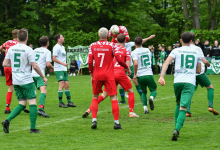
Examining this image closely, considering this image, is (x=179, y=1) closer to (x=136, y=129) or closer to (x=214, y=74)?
(x=214, y=74)

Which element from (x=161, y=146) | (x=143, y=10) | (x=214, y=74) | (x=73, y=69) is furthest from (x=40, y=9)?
(x=161, y=146)

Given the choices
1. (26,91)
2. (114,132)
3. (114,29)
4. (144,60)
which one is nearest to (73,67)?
(114,29)

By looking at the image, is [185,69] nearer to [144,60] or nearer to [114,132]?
[114,132]

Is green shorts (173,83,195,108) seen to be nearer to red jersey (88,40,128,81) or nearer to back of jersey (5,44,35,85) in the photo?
red jersey (88,40,128,81)

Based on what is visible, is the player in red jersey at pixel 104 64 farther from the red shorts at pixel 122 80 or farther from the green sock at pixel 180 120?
the green sock at pixel 180 120

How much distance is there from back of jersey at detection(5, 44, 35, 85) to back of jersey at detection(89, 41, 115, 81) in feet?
4.15

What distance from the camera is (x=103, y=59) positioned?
7.49m

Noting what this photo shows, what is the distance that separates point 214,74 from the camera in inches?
1009

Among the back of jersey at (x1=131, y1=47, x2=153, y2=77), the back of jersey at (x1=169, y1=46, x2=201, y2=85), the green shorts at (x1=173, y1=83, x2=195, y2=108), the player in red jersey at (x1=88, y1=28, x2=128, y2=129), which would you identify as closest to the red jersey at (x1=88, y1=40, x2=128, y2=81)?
the player in red jersey at (x1=88, y1=28, x2=128, y2=129)

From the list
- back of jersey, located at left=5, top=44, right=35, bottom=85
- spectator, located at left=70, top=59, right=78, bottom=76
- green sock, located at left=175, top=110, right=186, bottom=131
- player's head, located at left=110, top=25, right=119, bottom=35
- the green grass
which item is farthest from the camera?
spectator, located at left=70, top=59, right=78, bottom=76

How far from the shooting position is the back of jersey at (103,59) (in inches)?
294

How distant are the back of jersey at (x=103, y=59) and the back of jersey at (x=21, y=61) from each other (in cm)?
126

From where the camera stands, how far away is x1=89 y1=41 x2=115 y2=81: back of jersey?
24.5ft

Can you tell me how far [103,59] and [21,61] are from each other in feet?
5.26
